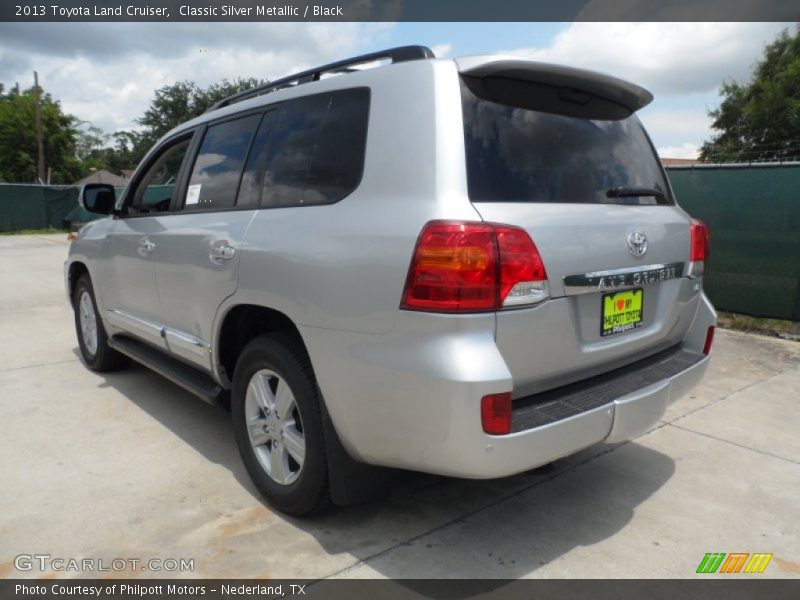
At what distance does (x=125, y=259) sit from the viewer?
429 centimetres

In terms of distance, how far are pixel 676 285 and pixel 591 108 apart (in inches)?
36.1

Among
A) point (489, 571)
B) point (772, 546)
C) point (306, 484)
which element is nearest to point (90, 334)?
point (306, 484)

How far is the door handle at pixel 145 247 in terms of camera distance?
3.88 m

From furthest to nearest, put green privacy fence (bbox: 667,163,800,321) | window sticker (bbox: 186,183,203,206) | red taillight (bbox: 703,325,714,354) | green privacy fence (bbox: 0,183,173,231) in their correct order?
green privacy fence (bbox: 0,183,173,231), green privacy fence (bbox: 667,163,800,321), window sticker (bbox: 186,183,203,206), red taillight (bbox: 703,325,714,354)

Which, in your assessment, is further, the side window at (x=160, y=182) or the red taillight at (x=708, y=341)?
the side window at (x=160, y=182)

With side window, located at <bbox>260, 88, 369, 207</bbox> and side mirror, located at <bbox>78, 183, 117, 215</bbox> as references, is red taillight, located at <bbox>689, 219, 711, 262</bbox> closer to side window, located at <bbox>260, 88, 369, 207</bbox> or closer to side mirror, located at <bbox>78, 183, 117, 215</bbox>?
side window, located at <bbox>260, 88, 369, 207</bbox>

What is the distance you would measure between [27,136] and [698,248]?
51992 mm

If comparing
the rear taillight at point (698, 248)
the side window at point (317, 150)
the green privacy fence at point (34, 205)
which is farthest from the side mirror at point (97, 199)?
the green privacy fence at point (34, 205)

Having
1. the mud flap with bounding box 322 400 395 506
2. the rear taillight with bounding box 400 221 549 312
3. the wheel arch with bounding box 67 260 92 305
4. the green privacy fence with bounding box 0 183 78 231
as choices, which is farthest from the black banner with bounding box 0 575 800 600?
the green privacy fence with bounding box 0 183 78 231

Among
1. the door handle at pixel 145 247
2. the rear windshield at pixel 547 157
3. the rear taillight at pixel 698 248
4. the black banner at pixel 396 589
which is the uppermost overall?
the rear windshield at pixel 547 157

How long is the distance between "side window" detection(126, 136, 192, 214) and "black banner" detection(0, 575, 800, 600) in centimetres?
226

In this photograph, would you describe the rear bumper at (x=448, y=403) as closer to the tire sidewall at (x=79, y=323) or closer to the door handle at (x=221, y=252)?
the door handle at (x=221, y=252)

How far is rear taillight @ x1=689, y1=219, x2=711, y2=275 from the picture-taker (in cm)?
309

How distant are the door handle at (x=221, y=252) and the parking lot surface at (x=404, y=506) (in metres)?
1.17
